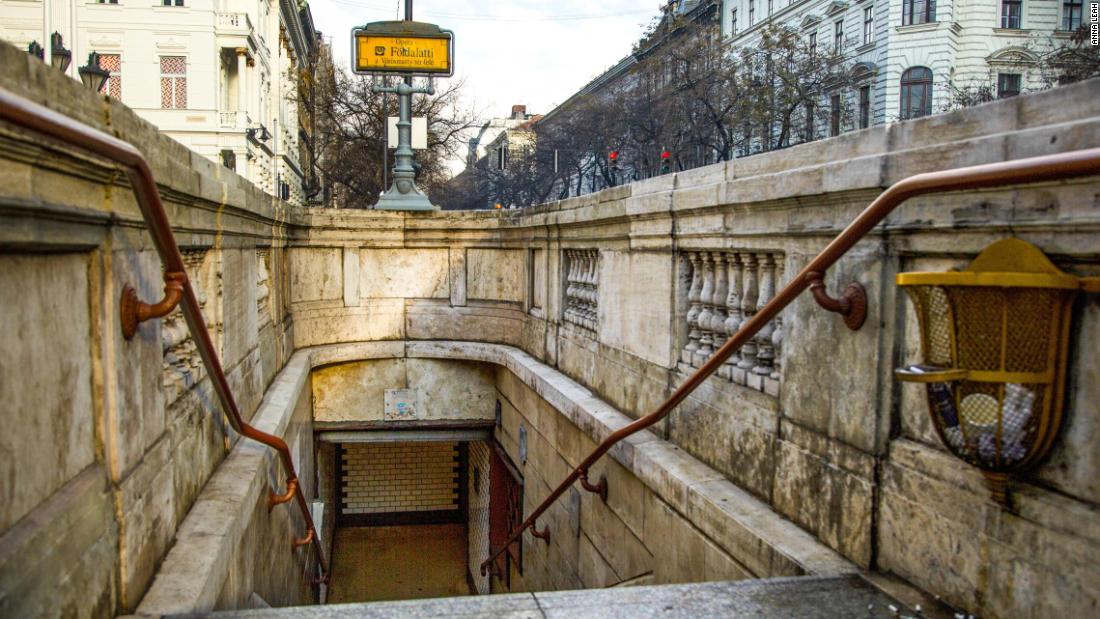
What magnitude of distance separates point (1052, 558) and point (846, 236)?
45.2 inches

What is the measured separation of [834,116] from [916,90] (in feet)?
18.7

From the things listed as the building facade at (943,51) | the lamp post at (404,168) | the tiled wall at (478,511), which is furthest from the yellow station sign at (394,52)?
the building facade at (943,51)

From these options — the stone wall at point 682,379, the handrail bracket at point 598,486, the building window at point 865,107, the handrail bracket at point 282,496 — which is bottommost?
the handrail bracket at point 598,486

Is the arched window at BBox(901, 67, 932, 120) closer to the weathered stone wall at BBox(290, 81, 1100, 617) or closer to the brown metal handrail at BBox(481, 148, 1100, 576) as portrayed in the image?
the weathered stone wall at BBox(290, 81, 1100, 617)

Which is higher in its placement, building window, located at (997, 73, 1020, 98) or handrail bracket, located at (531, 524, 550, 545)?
building window, located at (997, 73, 1020, 98)

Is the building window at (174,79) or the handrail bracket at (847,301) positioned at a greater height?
the building window at (174,79)

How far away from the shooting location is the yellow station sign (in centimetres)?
1023

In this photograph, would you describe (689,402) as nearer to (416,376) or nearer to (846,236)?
(846,236)

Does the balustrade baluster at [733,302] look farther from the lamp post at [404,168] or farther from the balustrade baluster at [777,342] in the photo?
the lamp post at [404,168]

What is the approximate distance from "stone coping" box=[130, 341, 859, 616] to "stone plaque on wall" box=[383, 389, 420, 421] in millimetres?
2819

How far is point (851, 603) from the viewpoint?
284 cm

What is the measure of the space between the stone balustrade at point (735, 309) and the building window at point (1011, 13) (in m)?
37.3

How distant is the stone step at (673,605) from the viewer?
283 cm

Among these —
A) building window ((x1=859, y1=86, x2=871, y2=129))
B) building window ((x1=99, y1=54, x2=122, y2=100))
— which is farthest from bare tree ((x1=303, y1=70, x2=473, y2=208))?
building window ((x1=859, y1=86, x2=871, y2=129))
